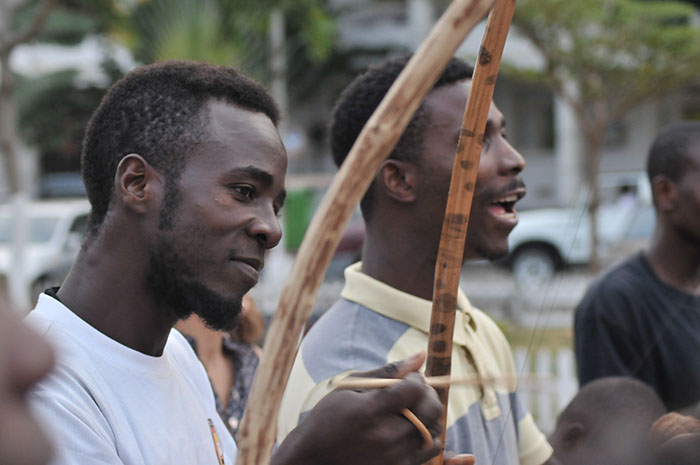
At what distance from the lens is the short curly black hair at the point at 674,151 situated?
3309 mm

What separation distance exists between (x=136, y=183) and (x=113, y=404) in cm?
39

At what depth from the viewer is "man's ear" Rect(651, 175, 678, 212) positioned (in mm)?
3287

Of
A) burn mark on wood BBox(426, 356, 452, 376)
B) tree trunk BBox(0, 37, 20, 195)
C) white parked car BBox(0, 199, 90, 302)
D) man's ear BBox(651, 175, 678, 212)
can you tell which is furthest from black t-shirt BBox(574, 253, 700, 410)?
white parked car BBox(0, 199, 90, 302)

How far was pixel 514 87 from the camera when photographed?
21.3 metres

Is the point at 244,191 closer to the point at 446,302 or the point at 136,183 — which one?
the point at 136,183

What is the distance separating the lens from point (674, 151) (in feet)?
11.0

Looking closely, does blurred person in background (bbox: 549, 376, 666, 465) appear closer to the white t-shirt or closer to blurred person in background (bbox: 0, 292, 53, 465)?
the white t-shirt

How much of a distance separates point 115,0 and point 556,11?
5.90 m

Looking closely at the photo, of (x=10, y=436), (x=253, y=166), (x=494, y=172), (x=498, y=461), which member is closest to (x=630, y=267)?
(x=494, y=172)

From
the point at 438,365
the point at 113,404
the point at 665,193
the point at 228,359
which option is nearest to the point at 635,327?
the point at 665,193

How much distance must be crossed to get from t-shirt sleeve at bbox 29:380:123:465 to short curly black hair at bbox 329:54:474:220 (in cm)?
102

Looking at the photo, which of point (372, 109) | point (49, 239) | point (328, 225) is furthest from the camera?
point (49, 239)

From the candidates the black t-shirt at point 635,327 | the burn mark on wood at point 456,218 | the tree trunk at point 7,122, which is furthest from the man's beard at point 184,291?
the tree trunk at point 7,122

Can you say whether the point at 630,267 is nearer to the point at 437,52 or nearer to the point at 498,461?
the point at 498,461
